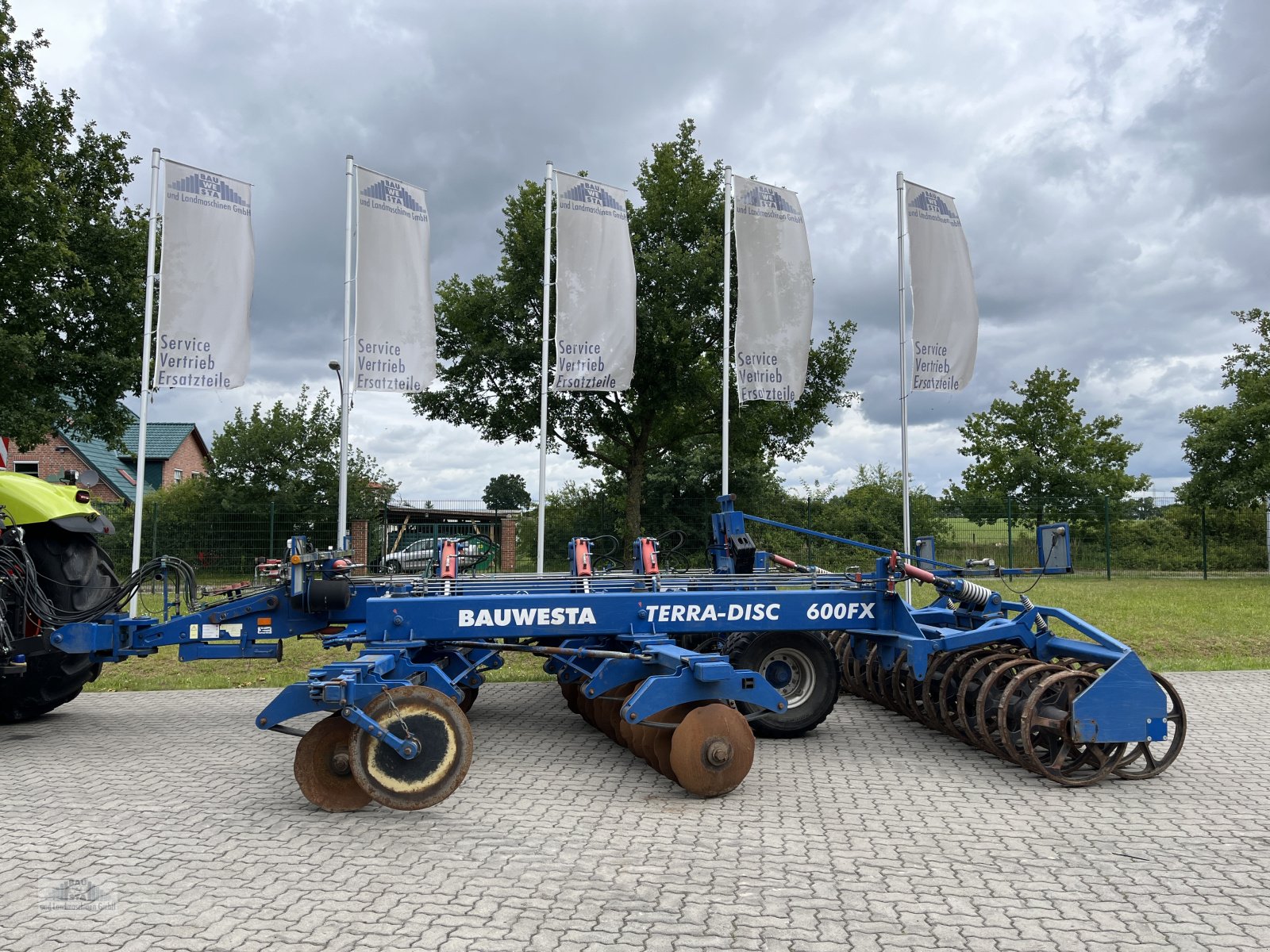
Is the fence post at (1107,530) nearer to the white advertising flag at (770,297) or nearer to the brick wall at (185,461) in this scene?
the white advertising flag at (770,297)

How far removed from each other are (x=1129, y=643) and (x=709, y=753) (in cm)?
920

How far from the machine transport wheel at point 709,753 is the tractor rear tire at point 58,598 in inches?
184

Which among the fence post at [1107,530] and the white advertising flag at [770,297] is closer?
the white advertising flag at [770,297]

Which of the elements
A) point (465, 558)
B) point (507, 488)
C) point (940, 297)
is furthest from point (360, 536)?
point (507, 488)

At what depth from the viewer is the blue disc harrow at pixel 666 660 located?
5.31 meters

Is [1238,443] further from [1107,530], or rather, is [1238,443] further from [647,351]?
[647,351]

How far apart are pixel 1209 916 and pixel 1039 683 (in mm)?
2150

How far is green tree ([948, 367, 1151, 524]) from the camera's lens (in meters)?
33.2

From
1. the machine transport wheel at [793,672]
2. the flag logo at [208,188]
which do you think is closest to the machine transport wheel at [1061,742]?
the machine transport wheel at [793,672]

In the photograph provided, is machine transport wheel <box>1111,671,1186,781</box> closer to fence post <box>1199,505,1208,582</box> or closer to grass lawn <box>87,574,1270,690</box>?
grass lawn <box>87,574,1270,690</box>

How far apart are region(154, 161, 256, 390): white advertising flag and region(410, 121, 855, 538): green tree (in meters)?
7.58

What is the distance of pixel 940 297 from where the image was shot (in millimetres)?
13203

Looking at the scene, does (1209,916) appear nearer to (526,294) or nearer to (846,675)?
(846,675)

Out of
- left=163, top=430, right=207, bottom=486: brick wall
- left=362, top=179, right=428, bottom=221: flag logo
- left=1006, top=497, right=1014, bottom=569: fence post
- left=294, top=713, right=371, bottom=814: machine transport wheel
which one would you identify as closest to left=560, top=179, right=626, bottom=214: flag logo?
left=362, top=179, right=428, bottom=221: flag logo
